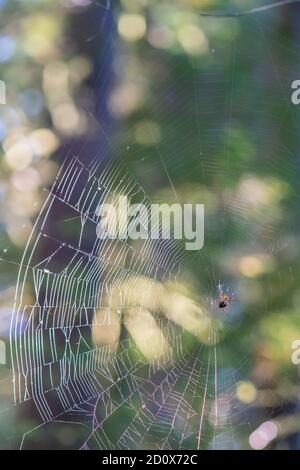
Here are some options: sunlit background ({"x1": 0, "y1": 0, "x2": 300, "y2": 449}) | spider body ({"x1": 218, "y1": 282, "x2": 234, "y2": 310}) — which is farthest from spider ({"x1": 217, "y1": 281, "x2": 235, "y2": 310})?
sunlit background ({"x1": 0, "y1": 0, "x2": 300, "y2": 449})

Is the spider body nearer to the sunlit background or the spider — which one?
the spider

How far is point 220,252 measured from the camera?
104 inches

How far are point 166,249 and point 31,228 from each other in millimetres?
596

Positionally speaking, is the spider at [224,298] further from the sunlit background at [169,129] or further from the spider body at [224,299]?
the sunlit background at [169,129]

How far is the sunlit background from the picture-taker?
2.26 meters

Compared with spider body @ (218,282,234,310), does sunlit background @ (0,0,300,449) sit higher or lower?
higher

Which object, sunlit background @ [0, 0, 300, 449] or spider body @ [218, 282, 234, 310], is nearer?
sunlit background @ [0, 0, 300, 449]

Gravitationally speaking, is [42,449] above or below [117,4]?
below

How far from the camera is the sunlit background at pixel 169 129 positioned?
226cm

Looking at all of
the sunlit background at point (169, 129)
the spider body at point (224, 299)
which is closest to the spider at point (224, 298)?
the spider body at point (224, 299)

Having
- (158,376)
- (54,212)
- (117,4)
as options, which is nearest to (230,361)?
(158,376)

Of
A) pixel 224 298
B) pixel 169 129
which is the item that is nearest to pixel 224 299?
pixel 224 298
